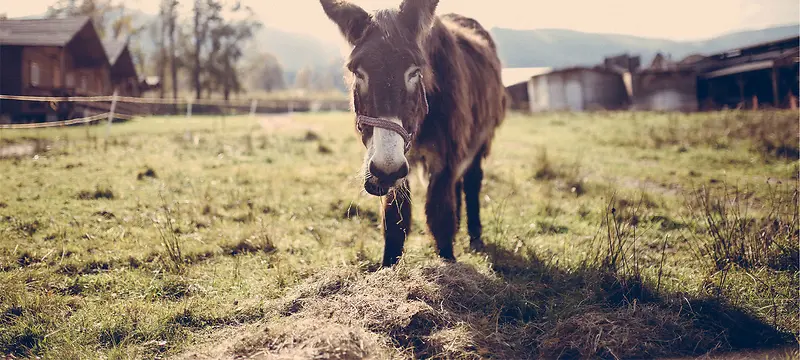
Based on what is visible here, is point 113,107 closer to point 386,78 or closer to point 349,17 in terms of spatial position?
point 349,17

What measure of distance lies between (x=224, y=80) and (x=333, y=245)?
40.8 meters

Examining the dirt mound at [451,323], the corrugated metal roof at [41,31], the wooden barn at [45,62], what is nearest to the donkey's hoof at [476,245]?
the dirt mound at [451,323]

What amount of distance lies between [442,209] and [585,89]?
106ft

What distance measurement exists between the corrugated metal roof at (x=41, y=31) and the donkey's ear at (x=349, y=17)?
11330 millimetres

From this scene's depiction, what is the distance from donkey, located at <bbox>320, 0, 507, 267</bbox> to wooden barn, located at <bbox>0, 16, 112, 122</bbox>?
46.8ft

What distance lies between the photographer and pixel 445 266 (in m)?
3.37

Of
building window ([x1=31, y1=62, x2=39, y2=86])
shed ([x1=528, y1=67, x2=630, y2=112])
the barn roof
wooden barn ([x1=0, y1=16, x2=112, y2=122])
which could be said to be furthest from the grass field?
shed ([x1=528, y1=67, x2=630, y2=112])

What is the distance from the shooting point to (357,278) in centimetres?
318

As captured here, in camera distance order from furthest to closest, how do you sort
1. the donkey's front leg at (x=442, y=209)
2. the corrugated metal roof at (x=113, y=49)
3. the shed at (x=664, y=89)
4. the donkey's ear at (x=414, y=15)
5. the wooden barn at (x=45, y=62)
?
the corrugated metal roof at (x=113, y=49)
the shed at (x=664, y=89)
the wooden barn at (x=45, y=62)
the donkey's front leg at (x=442, y=209)
the donkey's ear at (x=414, y=15)

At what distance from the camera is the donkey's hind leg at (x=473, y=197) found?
466cm

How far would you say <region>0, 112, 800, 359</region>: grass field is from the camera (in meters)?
2.54

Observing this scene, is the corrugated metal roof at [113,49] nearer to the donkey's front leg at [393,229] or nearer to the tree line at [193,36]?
the tree line at [193,36]

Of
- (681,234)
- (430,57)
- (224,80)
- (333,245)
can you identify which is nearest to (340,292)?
(333,245)

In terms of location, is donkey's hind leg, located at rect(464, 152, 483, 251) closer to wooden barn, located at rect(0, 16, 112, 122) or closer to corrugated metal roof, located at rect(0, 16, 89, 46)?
corrugated metal roof, located at rect(0, 16, 89, 46)
